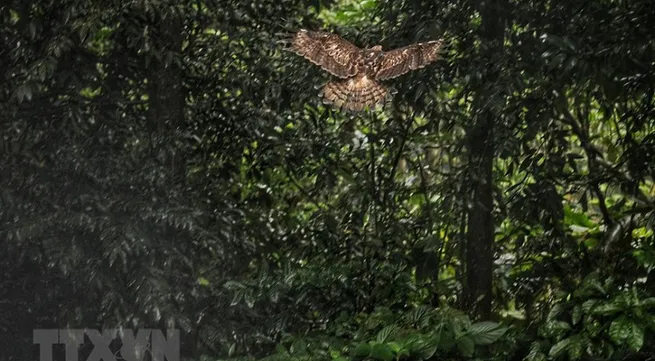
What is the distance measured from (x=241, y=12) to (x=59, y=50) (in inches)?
33.6

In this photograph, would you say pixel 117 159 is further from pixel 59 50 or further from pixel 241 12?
Answer: pixel 241 12

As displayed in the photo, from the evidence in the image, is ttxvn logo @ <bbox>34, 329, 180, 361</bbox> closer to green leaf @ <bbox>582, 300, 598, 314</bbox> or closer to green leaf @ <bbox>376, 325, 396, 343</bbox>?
green leaf @ <bbox>376, 325, 396, 343</bbox>

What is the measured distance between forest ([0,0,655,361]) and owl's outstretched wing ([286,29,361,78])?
243 mm

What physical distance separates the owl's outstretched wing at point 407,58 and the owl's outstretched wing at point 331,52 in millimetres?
113

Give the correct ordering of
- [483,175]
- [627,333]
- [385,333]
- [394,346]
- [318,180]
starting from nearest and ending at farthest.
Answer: [627,333] < [394,346] < [385,333] < [483,175] < [318,180]

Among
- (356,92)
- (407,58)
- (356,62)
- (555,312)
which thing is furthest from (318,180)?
(555,312)

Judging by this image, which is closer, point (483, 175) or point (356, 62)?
point (356, 62)

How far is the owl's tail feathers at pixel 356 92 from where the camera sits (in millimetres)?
4539

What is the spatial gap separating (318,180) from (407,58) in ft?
2.61

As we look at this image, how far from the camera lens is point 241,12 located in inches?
188

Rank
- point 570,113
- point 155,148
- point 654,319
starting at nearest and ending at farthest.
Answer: point 654,319
point 155,148
point 570,113

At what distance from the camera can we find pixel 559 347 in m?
4.10

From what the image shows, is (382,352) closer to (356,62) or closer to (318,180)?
(318,180)

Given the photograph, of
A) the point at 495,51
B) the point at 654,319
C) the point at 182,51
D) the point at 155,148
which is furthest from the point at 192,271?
the point at 654,319
